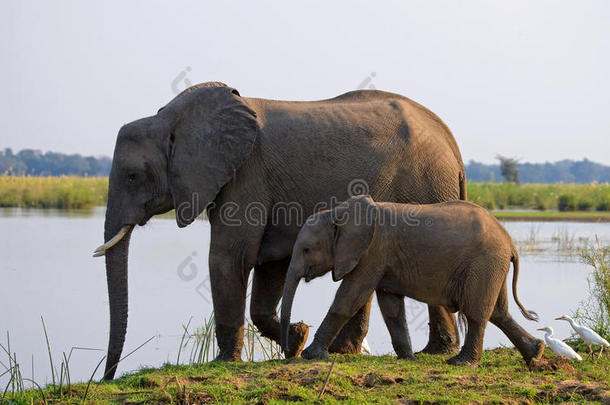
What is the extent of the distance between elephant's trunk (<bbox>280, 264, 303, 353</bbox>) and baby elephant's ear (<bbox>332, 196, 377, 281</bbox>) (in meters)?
0.32

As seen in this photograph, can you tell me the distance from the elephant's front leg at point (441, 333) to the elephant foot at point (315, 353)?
1478 millimetres

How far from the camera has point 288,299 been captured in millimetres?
6875

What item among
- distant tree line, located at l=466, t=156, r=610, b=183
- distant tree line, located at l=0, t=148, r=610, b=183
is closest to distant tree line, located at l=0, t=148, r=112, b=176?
distant tree line, located at l=0, t=148, r=610, b=183

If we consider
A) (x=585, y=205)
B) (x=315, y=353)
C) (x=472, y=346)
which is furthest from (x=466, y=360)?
(x=585, y=205)

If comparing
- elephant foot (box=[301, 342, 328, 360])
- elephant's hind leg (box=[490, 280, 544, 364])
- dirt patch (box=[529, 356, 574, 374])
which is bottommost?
dirt patch (box=[529, 356, 574, 374])

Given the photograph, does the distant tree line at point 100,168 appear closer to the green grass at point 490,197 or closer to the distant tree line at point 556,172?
the distant tree line at point 556,172

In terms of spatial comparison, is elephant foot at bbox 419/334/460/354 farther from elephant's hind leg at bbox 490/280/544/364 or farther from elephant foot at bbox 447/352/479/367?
elephant foot at bbox 447/352/479/367

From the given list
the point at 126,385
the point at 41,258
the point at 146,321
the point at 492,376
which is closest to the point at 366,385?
the point at 492,376

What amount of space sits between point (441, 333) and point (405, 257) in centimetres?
135

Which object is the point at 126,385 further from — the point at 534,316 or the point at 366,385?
the point at 534,316

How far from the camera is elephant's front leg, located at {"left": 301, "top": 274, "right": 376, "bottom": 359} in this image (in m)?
7.10

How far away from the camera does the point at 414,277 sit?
23.7 ft

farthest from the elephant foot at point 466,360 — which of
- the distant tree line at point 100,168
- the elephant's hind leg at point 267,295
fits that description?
the distant tree line at point 100,168

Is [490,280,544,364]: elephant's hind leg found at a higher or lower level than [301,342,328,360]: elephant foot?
higher
